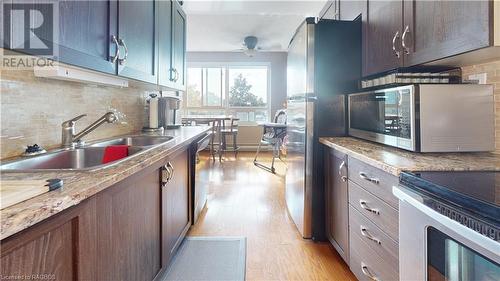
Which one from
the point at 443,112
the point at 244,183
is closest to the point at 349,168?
the point at 443,112

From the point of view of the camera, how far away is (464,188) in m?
0.83

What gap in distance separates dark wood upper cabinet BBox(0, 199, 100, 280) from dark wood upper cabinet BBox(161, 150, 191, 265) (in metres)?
0.75

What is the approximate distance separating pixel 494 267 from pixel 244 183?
3.63 m

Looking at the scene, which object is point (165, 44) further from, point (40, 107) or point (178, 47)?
point (40, 107)

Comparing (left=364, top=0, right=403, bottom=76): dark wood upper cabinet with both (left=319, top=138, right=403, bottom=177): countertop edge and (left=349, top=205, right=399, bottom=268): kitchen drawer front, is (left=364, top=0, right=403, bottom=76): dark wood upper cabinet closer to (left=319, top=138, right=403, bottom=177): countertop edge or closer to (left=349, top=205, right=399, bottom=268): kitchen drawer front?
(left=319, top=138, right=403, bottom=177): countertop edge

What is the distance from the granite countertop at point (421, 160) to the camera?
1108 millimetres

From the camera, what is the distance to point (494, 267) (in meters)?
0.67

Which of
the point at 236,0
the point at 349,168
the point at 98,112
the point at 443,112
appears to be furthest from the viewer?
the point at 236,0

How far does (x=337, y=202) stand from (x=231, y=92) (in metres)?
5.92

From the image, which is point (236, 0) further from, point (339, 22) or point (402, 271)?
point (402, 271)

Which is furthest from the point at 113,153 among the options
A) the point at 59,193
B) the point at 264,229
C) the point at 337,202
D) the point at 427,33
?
the point at 427,33

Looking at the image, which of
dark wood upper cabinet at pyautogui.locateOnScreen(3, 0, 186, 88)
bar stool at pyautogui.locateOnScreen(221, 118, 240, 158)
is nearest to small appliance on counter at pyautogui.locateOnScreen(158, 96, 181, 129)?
dark wood upper cabinet at pyautogui.locateOnScreen(3, 0, 186, 88)

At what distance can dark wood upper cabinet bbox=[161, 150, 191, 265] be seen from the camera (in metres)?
1.65

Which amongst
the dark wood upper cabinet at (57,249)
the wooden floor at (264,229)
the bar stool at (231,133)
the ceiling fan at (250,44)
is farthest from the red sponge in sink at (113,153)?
the ceiling fan at (250,44)
